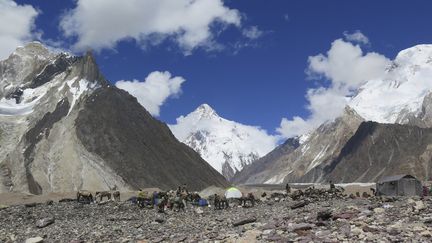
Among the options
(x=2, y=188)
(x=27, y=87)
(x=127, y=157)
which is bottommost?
(x=2, y=188)

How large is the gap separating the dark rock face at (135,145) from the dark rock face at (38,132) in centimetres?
621

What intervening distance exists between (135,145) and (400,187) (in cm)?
9785

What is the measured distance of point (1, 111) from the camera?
17125 cm

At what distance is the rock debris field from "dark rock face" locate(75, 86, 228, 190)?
9117 cm

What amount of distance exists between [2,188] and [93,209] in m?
82.9

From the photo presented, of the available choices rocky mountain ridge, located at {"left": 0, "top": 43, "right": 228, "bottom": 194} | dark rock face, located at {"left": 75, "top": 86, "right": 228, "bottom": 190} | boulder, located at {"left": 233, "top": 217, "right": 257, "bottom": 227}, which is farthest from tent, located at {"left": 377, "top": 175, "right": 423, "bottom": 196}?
dark rock face, located at {"left": 75, "top": 86, "right": 228, "bottom": 190}

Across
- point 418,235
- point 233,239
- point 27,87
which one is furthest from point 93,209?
point 27,87

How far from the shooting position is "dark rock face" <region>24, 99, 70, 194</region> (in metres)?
127

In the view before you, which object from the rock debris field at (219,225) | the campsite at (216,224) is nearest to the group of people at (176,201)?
the campsite at (216,224)

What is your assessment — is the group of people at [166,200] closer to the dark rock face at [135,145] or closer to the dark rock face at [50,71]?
the dark rock face at [135,145]

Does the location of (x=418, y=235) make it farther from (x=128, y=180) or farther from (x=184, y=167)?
(x=184, y=167)

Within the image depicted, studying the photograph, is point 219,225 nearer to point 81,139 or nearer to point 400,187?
point 400,187

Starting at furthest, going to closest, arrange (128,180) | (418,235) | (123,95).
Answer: (123,95) < (128,180) < (418,235)

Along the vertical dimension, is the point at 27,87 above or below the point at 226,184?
above
